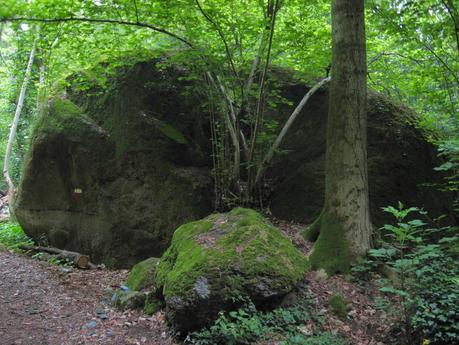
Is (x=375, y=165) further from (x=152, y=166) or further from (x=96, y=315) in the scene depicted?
(x=96, y=315)

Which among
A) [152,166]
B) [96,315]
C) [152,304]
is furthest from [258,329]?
[152,166]

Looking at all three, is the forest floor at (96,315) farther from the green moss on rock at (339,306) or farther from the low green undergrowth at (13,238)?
the low green undergrowth at (13,238)

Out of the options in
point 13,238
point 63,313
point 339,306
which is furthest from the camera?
point 13,238

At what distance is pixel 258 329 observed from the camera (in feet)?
12.8

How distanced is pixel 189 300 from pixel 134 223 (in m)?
4.70

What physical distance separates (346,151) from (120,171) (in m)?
5.56

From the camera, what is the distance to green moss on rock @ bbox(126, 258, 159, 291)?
19.8ft

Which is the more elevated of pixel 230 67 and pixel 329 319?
pixel 230 67

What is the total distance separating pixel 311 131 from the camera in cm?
886

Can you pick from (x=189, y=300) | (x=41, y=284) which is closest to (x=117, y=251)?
(x=41, y=284)

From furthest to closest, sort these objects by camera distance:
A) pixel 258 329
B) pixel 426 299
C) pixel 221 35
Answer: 1. pixel 221 35
2. pixel 258 329
3. pixel 426 299

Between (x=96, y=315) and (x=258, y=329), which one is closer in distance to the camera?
(x=258, y=329)

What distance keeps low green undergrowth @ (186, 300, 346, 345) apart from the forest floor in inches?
5.4

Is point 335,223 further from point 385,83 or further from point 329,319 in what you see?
point 385,83
